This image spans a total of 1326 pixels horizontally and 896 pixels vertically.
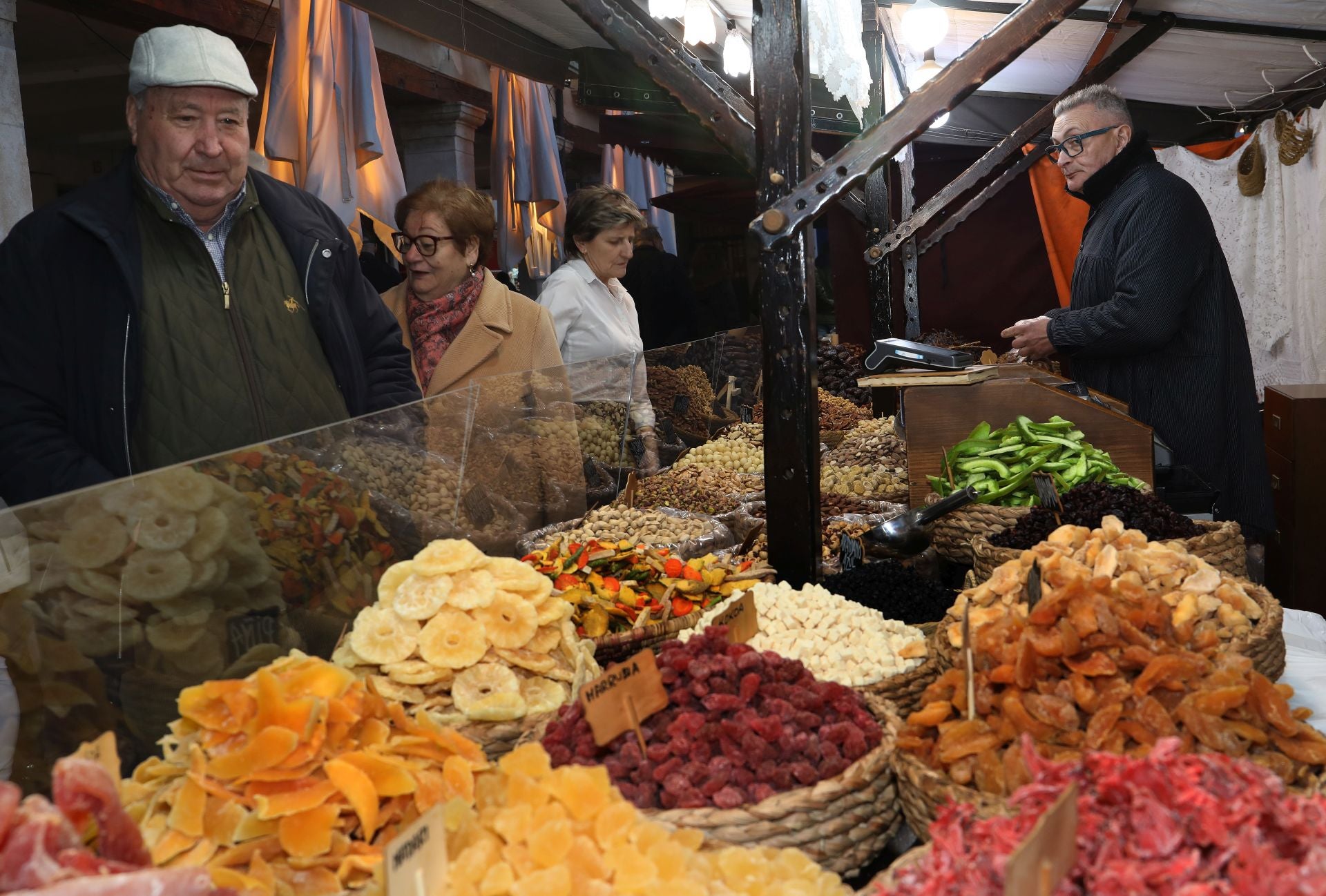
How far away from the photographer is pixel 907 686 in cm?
186

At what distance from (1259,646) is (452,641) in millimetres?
1370

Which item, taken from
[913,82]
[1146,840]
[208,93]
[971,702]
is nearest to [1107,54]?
[913,82]

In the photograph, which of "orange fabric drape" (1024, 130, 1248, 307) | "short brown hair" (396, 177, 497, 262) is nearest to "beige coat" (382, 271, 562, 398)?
"short brown hair" (396, 177, 497, 262)

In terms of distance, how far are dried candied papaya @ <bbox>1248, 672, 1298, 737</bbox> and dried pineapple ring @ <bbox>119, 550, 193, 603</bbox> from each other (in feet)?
4.87

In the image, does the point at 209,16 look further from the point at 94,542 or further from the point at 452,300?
the point at 94,542

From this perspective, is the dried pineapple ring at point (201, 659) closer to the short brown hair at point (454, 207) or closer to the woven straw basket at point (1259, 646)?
the woven straw basket at point (1259, 646)

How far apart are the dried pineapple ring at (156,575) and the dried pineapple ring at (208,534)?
Result: 2 centimetres

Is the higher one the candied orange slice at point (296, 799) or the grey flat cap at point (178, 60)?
the grey flat cap at point (178, 60)

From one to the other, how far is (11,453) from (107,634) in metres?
1.03

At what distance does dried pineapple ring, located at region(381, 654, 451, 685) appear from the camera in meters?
1.62

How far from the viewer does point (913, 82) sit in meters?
6.53

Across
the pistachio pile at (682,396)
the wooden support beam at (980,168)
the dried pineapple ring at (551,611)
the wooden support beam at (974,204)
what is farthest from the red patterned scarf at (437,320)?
the wooden support beam at (974,204)

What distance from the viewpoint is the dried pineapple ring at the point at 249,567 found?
62.3 inches

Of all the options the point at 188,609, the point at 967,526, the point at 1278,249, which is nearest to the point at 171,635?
the point at 188,609
